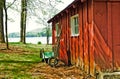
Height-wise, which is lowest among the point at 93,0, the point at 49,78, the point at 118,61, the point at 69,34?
the point at 49,78

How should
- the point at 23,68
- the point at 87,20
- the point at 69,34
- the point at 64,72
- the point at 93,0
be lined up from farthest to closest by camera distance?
the point at 69,34
the point at 23,68
the point at 64,72
the point at 87,20
the point at 93,0

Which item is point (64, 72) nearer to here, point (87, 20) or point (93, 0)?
point (87, 20)

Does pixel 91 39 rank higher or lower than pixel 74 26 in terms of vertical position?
lower

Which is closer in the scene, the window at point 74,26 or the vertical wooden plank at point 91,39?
the vertical wooden plank at point 91,39

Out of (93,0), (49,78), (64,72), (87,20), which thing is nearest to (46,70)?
(64,72)

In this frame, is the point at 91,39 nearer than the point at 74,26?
Yes

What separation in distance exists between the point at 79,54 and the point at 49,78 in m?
2.39

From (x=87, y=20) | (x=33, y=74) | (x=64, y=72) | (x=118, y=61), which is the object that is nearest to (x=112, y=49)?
(x=118, y=61)

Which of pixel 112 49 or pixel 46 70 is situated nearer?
pixel 112 49

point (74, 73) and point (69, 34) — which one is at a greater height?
point (69, 34)

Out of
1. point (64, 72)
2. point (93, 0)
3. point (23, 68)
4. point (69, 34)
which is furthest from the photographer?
point (69, 34)

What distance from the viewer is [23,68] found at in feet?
44.9

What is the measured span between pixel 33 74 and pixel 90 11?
3611 millimetres

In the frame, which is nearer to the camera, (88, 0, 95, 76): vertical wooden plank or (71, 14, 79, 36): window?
(88, 0, 95, 76): vertical wooden plank
